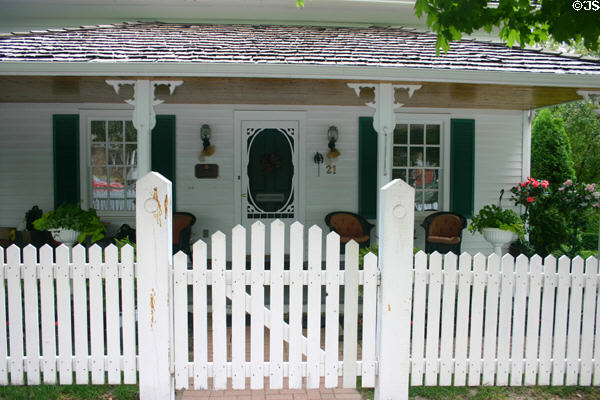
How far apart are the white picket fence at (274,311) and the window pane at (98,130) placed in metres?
5.38

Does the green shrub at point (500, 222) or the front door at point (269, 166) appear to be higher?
the front door at point (269, 166)

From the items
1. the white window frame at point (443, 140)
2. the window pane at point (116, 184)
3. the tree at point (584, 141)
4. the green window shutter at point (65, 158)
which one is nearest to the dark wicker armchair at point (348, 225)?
the white window frame at point (443, 140)

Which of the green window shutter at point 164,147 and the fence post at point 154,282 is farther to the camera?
the green window shutter at point 164,147

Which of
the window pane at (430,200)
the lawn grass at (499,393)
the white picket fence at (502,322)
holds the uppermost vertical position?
the window pane at (430,200)

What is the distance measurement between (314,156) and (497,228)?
9.93ft

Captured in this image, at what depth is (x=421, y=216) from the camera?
832cm

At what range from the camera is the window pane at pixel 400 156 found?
331 inches

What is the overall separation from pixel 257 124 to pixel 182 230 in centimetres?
216

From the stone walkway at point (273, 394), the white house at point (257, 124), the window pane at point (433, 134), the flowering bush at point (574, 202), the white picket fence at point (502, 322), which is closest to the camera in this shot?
the white picket fence at point (502, 322)

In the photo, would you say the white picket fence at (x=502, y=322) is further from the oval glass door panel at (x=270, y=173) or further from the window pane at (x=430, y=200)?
the oval glass door panel at (x=270, y=173)

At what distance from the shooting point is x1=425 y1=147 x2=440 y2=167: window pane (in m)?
8.42

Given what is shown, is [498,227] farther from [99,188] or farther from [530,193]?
[99,188]

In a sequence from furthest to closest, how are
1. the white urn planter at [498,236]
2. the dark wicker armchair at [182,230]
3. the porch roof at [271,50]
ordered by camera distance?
the dark wicker armchair at [182,230], the white urn planter at [498,236], the porch roof at [271,50]

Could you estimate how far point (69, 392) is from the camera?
370cm
